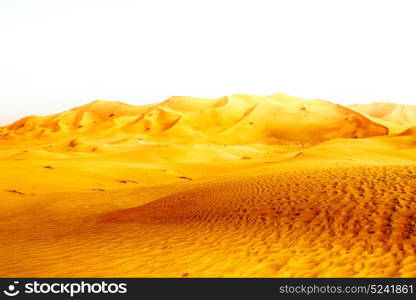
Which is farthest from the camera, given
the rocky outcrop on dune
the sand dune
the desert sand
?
the sand dune

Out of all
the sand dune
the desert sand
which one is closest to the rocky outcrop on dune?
the desert sand

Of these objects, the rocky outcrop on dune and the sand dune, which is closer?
the rocky outcrop on dune

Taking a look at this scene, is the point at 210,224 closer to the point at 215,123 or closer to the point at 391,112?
A: the point at 215,123

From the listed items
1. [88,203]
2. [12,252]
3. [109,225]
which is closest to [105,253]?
[12,252]

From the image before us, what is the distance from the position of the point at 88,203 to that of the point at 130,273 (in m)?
10.3

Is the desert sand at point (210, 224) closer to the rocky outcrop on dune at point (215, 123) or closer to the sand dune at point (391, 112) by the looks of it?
the rocky outcrop on dune at point (215, 123)

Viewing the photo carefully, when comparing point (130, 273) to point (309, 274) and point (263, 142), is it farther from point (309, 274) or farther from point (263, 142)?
point (263, 142)

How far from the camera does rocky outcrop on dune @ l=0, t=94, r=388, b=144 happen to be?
247 ft

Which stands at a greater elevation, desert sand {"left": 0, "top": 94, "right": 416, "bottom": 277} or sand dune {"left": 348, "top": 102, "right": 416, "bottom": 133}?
sand dune {"left": 348, "top": 102, "right": 416, "bottom": 133}

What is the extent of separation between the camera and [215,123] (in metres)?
88.3

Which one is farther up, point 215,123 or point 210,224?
point 215,123

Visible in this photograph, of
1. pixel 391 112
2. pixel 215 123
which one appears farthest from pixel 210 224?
pixel 391 112

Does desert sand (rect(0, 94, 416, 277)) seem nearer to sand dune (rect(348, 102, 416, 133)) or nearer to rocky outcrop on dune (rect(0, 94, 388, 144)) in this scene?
rocky outcrop on dune (rect(0, 94, 388, 144))

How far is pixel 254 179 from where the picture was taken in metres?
16.5
